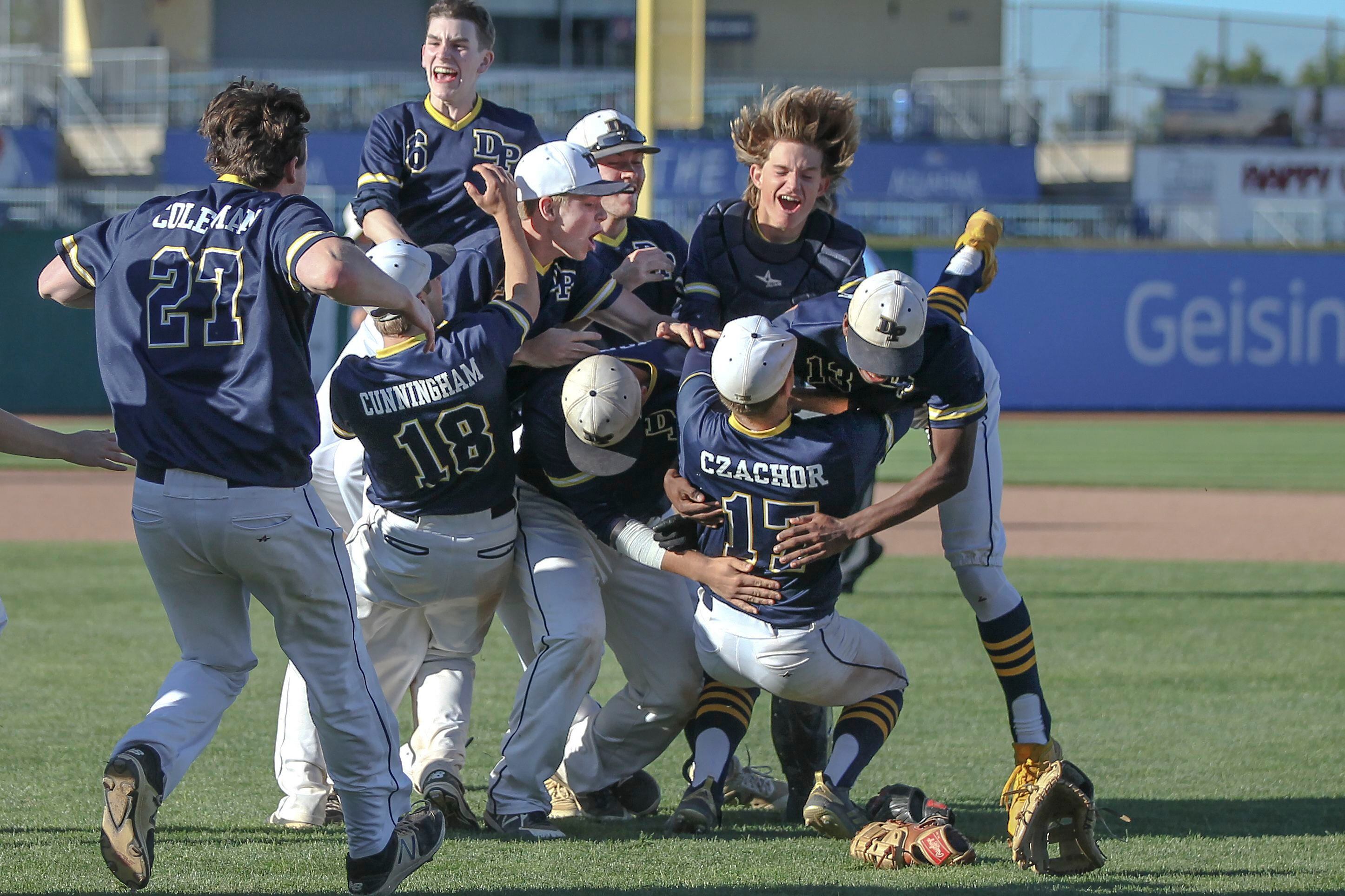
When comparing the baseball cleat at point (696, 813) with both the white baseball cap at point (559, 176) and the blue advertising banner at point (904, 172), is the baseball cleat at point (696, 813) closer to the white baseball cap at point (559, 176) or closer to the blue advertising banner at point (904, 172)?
the white baseball cap at point (559, 176)

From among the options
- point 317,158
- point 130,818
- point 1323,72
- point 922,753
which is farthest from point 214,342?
point 1323,72

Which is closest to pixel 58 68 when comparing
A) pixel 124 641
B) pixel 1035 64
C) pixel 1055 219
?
pixel 1055 219

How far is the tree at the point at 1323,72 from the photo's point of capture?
46281mm

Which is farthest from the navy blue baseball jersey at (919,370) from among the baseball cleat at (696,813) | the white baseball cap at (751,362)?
the baseball cleat at (696,813)

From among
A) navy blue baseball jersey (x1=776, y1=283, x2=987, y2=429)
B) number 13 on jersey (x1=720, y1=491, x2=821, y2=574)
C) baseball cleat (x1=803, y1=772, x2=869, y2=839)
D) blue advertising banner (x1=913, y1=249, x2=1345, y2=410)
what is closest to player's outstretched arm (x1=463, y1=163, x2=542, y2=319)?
navy blue baseball jersey (x1=776, y1=283, x2=987, y2=429)

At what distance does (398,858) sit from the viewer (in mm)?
3975

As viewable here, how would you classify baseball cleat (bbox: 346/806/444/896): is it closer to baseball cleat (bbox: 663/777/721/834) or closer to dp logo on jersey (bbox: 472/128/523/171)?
baseball cleat (bbox: 663/777/721/834)

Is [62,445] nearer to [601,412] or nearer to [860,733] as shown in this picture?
[601,412]

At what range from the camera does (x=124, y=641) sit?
27.0ft

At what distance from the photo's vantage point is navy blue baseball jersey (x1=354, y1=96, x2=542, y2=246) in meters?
5.99

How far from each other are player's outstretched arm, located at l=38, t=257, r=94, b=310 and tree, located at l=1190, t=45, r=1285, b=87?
43466 mm

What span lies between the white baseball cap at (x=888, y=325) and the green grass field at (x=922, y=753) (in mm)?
1467

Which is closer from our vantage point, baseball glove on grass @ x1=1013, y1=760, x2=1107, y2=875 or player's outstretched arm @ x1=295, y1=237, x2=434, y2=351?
player's outstretched arm @ x1=295, y1=237, x2=434, y2=351

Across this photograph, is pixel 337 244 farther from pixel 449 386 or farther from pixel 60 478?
pixel 60 478
